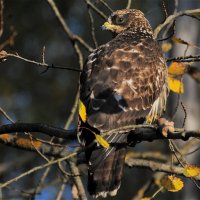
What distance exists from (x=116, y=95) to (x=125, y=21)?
1.80m

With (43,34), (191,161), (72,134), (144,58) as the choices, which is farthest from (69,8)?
(72,134)

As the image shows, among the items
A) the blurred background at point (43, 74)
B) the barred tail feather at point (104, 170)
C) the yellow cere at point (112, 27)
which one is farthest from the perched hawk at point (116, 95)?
the blurred background at point (43, 74)

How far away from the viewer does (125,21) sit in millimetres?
7762

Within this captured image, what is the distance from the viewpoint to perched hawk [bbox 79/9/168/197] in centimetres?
598

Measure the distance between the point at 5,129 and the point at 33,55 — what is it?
7974 mm

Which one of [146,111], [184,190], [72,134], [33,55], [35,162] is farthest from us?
[33,55]

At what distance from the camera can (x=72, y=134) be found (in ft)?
18.3

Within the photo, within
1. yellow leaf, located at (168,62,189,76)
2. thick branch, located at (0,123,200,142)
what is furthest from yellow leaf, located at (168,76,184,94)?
thick branch, located at (0,123,200,142)

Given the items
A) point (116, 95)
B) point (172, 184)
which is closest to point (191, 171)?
point (172, 184)

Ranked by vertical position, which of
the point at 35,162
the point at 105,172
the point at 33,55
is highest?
the point at 105,172

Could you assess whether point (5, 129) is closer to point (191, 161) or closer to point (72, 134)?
point (72, 134)

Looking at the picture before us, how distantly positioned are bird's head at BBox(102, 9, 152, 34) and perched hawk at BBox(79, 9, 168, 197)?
0.53m

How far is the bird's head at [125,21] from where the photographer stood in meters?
7.64

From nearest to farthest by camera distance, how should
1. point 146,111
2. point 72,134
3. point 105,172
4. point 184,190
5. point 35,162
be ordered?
point 72,134 < point 105,172 < point 146,111 < point 184,190 < point 35,162
